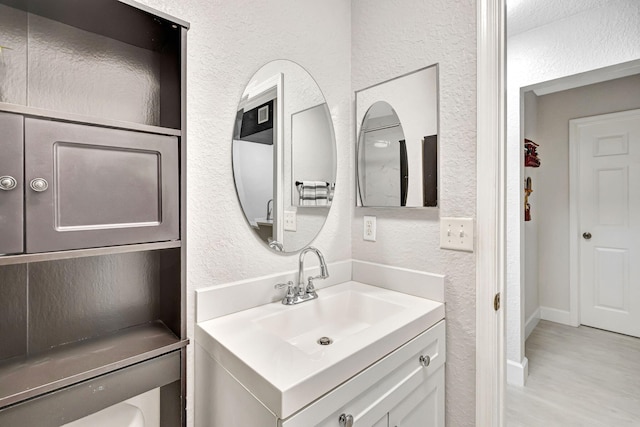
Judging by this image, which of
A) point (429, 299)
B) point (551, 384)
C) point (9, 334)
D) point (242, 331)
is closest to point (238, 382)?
point (242, 331)

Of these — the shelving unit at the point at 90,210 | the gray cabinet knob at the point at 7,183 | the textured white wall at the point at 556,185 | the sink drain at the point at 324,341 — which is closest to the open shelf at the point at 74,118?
the shelving unit at the point at 90,210

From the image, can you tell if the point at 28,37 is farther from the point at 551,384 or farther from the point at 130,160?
the point at 551,384

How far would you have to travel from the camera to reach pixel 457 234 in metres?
1.20

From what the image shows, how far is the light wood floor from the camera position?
73.4 inches

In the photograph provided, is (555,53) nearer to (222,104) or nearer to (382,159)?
(382,159)

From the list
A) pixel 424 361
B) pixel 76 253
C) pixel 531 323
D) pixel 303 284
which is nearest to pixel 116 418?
pixel 76 253

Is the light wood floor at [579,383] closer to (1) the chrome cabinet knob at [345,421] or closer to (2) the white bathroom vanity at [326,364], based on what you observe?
(2) the white bathroom vanity at [326,364]

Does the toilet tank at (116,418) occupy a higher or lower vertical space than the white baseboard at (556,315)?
higher

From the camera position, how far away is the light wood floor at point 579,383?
1865 millimetres

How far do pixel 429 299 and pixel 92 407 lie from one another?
114 cm

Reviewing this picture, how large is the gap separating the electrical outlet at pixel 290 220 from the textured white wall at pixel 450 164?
47 centimetres

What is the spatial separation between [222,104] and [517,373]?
263 centimetres

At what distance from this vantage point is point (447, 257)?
1.23m

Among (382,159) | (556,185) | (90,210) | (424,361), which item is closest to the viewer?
(90,210)
